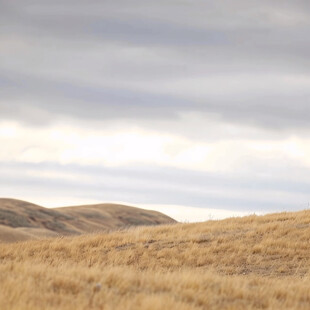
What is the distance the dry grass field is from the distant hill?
55702 mm

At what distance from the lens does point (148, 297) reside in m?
9.80

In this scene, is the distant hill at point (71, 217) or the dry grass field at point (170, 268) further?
the distant hill at point (71, 217)

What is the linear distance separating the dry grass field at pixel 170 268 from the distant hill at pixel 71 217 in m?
55.7

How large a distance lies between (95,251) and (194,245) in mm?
4047

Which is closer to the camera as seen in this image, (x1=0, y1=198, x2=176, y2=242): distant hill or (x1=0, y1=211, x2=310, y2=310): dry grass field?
(x1=0, y1=211, x2=310, y2=310): dry grass field

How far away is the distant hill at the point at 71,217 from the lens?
336 ft

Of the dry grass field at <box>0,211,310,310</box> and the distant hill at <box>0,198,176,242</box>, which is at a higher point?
the distant hill at <box>0,198,176,242</box>

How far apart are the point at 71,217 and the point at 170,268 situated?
101 meters

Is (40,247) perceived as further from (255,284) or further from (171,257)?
(255,284)

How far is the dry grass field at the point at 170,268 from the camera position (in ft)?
32.7

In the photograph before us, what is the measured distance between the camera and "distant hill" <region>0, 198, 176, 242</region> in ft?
336

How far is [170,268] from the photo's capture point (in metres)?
17.3

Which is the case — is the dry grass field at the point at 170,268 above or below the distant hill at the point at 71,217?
below

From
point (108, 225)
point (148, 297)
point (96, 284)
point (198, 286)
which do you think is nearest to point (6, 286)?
point (96, 284)
